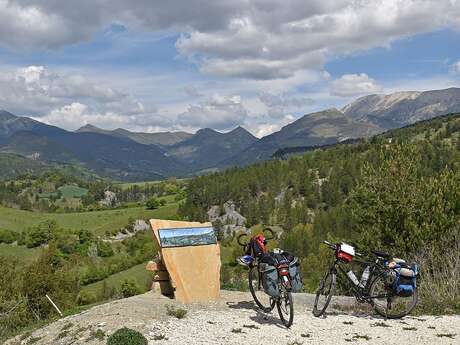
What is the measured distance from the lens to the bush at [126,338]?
488 inches


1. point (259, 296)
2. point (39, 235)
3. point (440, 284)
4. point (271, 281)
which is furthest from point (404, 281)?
point (39, 235)

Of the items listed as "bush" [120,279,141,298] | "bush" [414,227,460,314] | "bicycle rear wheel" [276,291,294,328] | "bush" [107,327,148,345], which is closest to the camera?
"bush" [107,327,148,345]

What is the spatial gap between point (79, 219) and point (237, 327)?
187 meters

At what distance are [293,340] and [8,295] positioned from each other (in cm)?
4014

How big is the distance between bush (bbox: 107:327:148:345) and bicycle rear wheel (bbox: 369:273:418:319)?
727cm

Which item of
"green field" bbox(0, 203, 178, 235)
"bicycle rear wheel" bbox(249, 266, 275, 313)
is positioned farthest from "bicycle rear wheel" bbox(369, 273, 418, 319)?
"green field" bbox(0, 203, 178, 235)

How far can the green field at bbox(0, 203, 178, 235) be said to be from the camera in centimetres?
17838

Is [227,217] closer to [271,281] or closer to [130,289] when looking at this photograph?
[130,289]

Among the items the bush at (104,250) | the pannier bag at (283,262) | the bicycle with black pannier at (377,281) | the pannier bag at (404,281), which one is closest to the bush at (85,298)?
the bush at (104,250)

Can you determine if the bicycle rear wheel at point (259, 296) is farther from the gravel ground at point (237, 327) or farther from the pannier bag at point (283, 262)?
the pannier bag at point (283, 262)

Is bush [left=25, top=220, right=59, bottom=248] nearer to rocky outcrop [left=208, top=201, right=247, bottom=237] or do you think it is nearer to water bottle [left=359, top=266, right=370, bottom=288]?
rocky outcrop [left=208, top=201, right=247, bottom=237]

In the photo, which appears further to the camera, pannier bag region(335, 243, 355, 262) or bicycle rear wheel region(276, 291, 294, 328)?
pannier bag region(335, 243, 355, 262)

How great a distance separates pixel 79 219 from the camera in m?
192

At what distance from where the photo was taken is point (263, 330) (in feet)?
46.1
